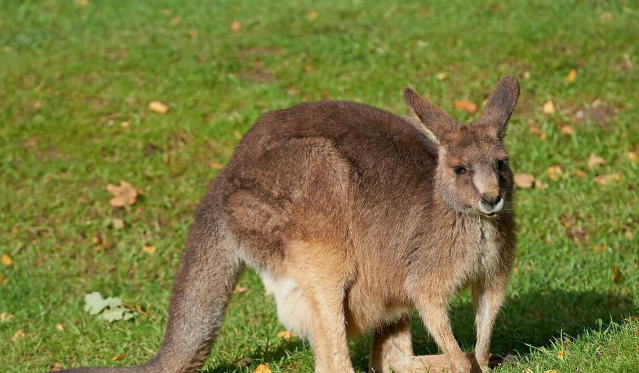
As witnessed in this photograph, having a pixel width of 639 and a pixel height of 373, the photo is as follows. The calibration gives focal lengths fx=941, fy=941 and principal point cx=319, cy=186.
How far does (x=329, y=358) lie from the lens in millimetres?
4328

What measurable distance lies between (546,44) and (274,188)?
4678 millimetres

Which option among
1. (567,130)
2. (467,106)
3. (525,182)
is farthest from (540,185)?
(467,106)

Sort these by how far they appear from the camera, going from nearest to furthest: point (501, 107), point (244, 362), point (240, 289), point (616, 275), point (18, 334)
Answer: point (501, 107)
point (244, 362)
point (616, 275)
point (18, 334)
point (240, 289)

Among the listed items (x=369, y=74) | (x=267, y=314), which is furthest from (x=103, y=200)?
(x=369, y=74)

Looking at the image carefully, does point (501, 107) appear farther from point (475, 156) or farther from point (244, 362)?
point (244, 362)

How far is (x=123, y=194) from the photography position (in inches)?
273

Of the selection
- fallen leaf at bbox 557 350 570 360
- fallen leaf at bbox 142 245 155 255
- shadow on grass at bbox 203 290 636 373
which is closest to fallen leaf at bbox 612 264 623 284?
shadow on grass at bbox 203 290 636 373

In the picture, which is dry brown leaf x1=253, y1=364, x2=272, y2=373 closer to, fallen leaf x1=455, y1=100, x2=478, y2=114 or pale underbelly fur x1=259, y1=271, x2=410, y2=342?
pale underbelly fur x1=259, y1=271, x2=410, y2=342

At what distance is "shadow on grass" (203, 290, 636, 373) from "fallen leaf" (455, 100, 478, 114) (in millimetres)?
2228

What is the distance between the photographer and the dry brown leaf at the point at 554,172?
6785mm

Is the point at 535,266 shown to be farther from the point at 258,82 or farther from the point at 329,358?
the point at 258,82

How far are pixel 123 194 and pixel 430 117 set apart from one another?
332cm

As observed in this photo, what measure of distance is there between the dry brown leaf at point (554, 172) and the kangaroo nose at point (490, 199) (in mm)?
3023

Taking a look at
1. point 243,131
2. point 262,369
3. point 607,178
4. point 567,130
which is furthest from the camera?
point 243,131
